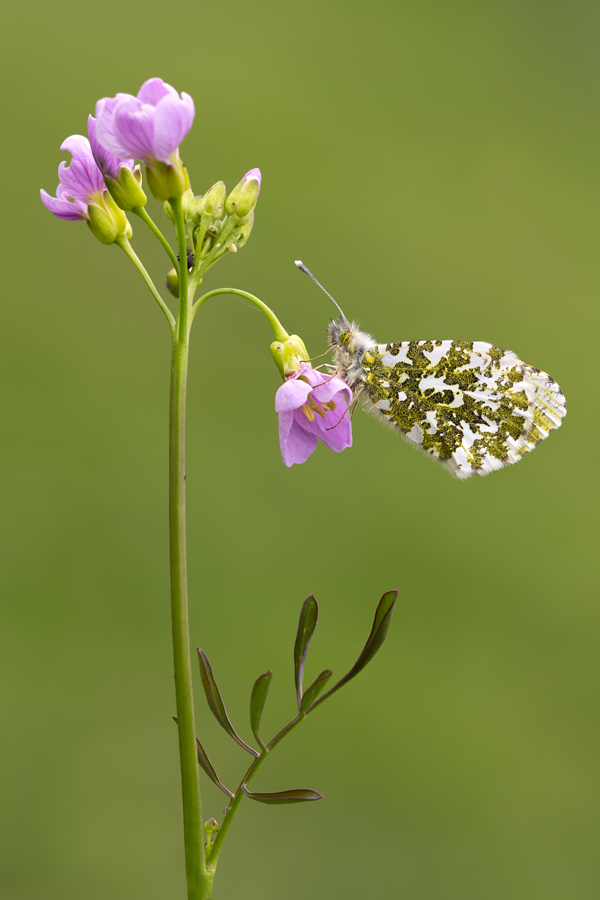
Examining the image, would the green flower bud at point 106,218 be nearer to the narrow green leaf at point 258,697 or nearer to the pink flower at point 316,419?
the pink flower at point 316,419

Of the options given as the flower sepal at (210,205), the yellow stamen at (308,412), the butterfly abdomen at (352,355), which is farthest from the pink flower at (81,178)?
the butterfly abdomen at (352,355)

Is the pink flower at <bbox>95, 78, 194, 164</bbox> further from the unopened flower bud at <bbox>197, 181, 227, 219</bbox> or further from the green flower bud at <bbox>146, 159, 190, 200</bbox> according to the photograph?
the unopened flower bud at <bbox>197, 181, 227, 219</bbox>

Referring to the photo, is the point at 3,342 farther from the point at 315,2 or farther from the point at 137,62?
the point at 315,2

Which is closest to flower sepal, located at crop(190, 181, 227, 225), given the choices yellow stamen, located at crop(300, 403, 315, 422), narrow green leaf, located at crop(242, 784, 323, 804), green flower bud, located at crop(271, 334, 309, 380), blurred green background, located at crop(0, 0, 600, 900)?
green flower bud, located at crop(271, 334, 309, 380)

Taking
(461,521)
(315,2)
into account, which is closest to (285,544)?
(461,521)

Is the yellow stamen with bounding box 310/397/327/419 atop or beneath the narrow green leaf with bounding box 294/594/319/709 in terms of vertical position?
atop
